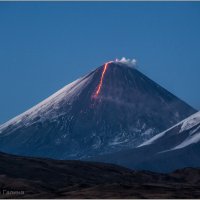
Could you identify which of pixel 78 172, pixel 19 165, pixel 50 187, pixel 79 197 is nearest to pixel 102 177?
pixel 78 172

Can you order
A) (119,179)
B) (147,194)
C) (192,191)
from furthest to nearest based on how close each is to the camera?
(119,179) → (192,191) → (147,194)

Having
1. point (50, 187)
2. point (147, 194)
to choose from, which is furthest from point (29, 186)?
point (147, 194)

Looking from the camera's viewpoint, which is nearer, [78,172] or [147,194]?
[147,194]

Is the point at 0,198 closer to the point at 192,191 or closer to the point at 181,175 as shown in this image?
the point at 192,191

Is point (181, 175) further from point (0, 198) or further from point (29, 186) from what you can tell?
point (0, 198)

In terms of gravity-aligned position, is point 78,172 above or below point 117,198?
above

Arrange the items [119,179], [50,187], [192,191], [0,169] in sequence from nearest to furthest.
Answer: [192,191] → [50,187] → [0,169] → [119,179]

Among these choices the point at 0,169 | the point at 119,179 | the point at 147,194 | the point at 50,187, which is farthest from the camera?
the point at 119,179
